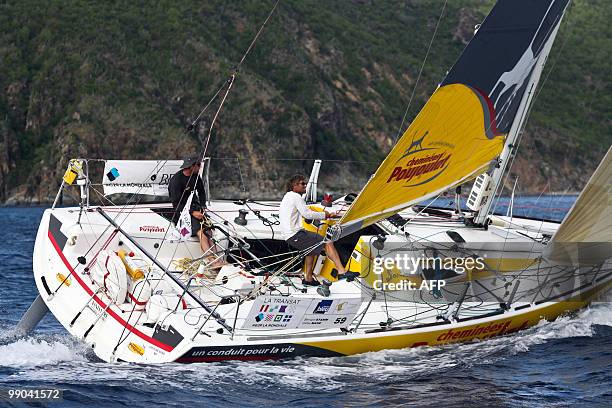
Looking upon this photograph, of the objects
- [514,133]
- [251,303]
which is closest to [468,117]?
[514,133]

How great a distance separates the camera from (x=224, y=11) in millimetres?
74562

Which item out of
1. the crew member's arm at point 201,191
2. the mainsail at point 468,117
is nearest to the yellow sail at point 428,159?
the mainsail at point 468,117

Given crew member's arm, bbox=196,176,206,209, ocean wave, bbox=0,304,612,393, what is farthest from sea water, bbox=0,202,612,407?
crew member's arm, bbox=196,176,206,209

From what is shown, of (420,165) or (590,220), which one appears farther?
(590,220)

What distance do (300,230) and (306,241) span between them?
18 centimetres

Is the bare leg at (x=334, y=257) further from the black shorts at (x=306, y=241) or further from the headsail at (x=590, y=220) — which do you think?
the headsail at (x=590, y=220)

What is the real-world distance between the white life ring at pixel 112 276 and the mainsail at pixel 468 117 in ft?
8.01

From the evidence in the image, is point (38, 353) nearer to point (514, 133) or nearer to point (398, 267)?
point (398, 267)

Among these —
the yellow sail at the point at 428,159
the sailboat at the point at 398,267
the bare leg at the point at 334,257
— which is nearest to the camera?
the sailboat at the point at 398,267

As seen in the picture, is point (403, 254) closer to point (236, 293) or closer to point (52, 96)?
point (236, 293)

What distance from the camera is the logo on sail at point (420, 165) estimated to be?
10.6 m

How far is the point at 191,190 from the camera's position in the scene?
12664 mm

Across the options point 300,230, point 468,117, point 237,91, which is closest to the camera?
point 468,117

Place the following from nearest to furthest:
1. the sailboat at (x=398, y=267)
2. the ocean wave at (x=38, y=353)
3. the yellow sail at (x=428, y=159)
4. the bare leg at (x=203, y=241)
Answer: the sailboat at (x=398, y=267) → the ocean wave at (x=38, y=353) → the yellow sail at (x=428, y=159) → the bare leg at (x=203, y=241)
